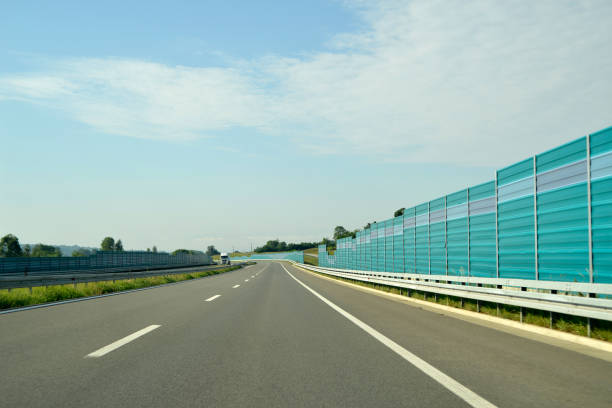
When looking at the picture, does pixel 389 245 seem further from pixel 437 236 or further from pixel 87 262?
pixel 87 262

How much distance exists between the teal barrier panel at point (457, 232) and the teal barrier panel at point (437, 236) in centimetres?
54

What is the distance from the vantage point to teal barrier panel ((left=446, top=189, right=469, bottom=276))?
15.8 meters

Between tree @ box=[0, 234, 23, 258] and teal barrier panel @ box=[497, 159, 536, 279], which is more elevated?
teal barrier panel @ box=[497, 159, 536, 279]

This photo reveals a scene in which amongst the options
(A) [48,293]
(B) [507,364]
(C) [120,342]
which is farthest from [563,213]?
(A) [48,293]

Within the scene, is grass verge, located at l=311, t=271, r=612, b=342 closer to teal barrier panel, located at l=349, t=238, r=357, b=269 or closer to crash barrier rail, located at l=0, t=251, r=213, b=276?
teal barrier panel, located at l=349, t=238, r=357, b=269

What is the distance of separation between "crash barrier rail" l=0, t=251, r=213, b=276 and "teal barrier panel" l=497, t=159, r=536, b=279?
27.5m

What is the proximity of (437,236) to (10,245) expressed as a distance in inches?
6185

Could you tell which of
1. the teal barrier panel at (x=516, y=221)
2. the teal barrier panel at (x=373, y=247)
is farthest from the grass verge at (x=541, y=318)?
the teal barrier panel at (x=373, y=247)

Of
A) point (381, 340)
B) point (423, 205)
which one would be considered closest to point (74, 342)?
point (381, 340)

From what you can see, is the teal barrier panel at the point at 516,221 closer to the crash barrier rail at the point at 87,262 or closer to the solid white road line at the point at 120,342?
the solid white road line at the point at 120,342

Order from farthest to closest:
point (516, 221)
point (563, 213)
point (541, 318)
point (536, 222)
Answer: point (516, 221) < point (536, 222) < point (563, 213) < point (541, 318)

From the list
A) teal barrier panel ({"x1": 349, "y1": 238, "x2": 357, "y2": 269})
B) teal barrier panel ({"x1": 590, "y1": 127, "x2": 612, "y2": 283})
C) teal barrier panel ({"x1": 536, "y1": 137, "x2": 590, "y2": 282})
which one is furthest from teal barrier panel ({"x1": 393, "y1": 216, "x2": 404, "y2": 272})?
teal barrier panel ({"x1": 590, "y1": 127, "x2": 612, "y2": 283})

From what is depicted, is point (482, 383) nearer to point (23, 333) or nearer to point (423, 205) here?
point (23, 333)

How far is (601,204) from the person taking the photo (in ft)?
30.0
